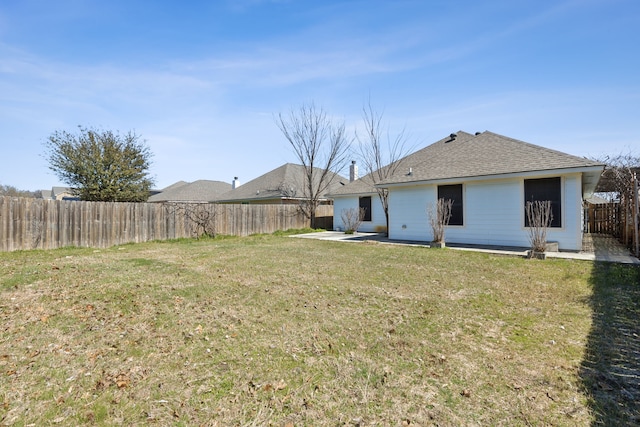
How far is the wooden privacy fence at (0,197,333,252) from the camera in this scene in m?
9.60

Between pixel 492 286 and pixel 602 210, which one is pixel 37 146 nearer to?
pixel 492 286

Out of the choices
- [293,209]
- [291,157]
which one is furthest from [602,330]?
[291,157]

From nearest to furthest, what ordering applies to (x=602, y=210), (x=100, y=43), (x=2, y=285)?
(x=2, y=285), (x=100, y=43), (x=602, y=210)

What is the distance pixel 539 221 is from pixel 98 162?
22962 mm

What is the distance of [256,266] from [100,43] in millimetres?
7780

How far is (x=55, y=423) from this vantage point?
6.44 ft

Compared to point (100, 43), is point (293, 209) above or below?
below

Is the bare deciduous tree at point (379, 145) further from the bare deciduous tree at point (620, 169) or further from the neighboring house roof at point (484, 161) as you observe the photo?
the bare deciduous tree at point (620, 169)

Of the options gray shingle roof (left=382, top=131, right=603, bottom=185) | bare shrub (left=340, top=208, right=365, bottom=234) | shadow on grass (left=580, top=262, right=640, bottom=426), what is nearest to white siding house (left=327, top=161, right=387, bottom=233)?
bare shrub (left=340, top=208, right=365, bottom=234)

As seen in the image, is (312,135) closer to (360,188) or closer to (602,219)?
(360,188)

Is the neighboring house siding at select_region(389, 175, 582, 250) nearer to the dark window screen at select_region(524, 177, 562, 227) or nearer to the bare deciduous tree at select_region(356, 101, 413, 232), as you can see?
the dark window screen at select_region(524, 177, 562, 227)

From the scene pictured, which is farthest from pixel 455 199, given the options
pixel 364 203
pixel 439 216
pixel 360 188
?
pixel 360 188

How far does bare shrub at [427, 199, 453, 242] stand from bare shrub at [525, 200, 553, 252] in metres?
2.44

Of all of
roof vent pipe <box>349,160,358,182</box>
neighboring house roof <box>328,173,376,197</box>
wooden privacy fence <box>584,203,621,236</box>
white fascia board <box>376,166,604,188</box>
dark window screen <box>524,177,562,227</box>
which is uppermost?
roof vent pipe <box>349,160,358,182</box>
